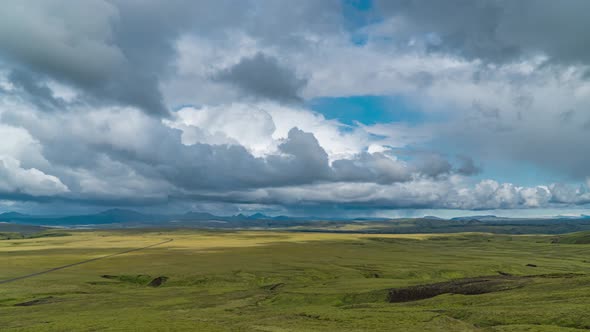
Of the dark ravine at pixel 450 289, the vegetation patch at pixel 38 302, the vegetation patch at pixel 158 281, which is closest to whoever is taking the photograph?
the dark ravine at pixel 450 289

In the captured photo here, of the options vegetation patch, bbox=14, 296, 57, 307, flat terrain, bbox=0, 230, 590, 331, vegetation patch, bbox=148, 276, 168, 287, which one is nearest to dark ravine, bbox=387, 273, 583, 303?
flat terrain, bbox=0, 230, 590, 331

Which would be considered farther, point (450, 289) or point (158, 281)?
point (158, 281)

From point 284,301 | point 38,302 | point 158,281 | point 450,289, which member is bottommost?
point 158,281

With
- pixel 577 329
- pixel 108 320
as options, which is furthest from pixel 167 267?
pixel 577 329

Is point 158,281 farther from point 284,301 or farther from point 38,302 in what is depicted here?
point 284,301

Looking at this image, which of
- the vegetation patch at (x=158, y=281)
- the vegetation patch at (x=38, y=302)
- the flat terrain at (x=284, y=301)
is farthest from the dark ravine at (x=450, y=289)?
the vegetation patch at (x=158, y=281)

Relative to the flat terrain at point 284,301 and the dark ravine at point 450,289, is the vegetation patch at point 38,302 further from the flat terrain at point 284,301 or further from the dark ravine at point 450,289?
the dark ravine at point 450,289

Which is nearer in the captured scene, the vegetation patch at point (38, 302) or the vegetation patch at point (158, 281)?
the vegetation patch at point (38, 302)

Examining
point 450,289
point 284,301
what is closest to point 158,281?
point 284,301

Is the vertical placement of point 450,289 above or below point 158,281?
above

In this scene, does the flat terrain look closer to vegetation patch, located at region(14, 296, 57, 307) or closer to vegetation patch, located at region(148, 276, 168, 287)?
vegetation patch, located at region(14, 296, 57, 307)

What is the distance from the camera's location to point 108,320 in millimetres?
66812

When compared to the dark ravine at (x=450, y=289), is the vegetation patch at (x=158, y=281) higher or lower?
lower

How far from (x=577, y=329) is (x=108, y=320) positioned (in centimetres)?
6681
